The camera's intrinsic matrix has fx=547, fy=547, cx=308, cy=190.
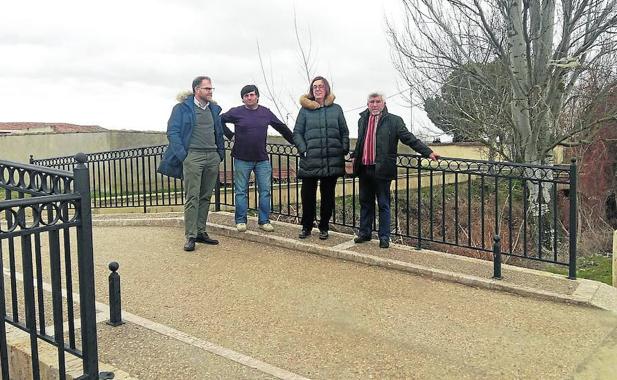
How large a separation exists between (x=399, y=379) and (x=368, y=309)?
1.24 metres

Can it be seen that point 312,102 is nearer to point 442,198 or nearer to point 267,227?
point 267,227

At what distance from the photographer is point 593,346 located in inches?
150

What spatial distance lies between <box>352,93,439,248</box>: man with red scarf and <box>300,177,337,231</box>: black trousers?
0.37 meters

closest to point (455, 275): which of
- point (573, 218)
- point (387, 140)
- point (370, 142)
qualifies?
point (573, 218)

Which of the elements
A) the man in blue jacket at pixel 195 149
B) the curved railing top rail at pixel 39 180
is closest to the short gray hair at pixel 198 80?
the man in blue jacket at pixel 195 149

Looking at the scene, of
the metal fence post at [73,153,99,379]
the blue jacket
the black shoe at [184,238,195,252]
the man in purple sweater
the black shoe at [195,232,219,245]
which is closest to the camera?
the metal fence post at [73,153,99,379]

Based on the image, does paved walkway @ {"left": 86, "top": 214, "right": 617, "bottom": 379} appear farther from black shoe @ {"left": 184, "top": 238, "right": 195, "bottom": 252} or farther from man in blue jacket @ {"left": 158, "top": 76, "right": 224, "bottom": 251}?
→ man in blue jacket @ {"left": 158, "top": 76, "right": 224, "bottom": 251}

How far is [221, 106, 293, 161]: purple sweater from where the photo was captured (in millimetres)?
6531

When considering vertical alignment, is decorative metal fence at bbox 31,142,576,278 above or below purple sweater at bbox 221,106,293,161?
below

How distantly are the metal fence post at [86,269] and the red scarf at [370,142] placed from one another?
367 cm

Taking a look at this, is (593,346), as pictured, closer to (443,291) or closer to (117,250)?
(443,291)

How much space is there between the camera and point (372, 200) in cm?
649

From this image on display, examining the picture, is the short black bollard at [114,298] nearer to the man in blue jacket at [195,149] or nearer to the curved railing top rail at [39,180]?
the curved railing top rail at [39,180]

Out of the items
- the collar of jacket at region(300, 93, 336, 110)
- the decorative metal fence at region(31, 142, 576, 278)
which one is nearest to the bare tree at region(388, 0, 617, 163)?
the decorative metal fence at region(31, 142, 576, 278)
